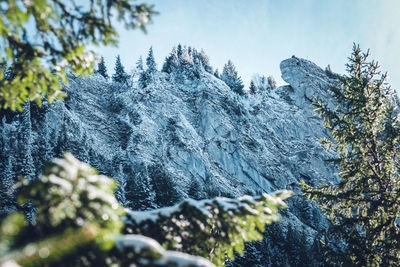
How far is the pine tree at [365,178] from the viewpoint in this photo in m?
8.22

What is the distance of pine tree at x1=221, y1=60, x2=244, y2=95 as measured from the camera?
75400mm

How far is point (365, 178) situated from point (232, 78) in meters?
75.0

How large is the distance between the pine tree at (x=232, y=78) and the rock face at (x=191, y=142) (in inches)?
150

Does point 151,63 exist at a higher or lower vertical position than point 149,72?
higher

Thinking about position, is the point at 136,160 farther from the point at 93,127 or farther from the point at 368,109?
the point at 368,109

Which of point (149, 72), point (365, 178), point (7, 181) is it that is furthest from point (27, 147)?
point (149, 72)

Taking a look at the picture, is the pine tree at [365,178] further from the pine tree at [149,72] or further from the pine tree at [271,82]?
the pine tree at [271,82]

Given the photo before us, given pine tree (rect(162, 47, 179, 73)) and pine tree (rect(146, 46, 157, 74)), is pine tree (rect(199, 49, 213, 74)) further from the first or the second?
pine tree (rect(146, 46, 157, 74))

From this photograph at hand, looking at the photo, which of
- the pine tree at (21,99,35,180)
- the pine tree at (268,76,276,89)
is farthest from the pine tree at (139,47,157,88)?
the pine tree at (268,76,276,89)

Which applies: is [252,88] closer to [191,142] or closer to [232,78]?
[232,78]

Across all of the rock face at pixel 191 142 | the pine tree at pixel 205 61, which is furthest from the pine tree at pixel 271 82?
the pine tree at pixel 205 61

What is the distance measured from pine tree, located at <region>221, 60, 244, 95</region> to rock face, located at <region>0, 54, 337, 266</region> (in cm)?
380

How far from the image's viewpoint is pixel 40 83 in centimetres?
375

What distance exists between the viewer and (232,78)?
81250 mm
